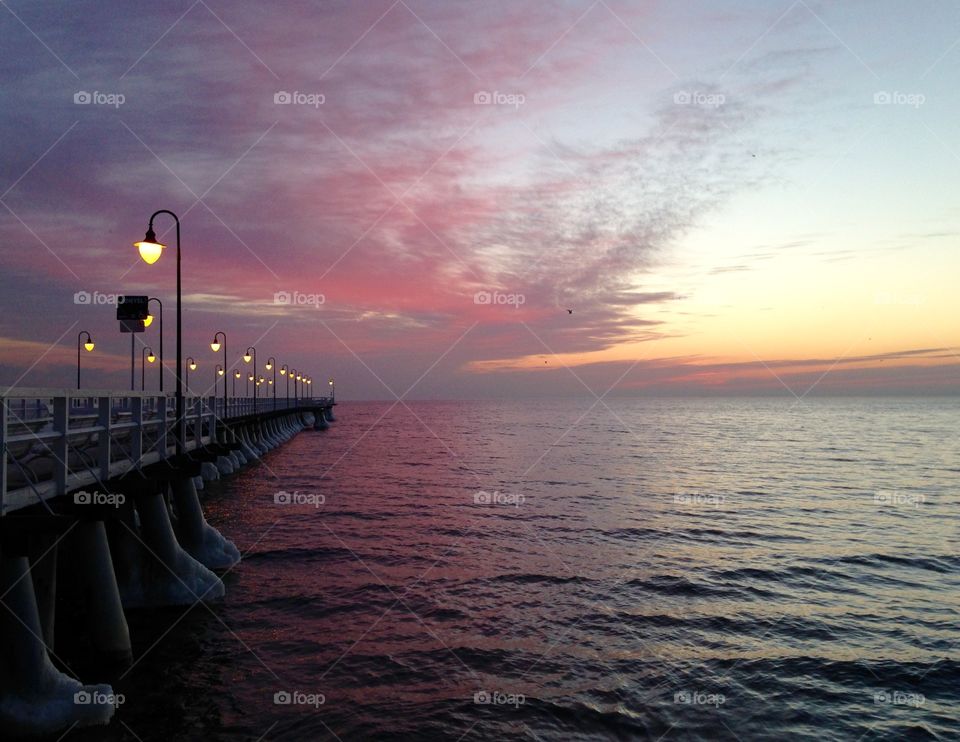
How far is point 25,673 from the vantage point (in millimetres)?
7957

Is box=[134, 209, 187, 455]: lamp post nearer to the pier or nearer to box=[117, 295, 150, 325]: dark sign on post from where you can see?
the pier

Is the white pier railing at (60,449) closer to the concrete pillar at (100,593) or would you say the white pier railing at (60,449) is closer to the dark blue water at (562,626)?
the concrete pillar at (100,593)

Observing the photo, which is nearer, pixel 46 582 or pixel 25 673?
pixel 25 673

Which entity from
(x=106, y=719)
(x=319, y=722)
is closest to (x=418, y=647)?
(x=319, y=722)

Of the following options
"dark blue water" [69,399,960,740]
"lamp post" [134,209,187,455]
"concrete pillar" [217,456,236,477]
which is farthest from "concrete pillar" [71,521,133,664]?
"concrete pillar" [217,456,236,477]

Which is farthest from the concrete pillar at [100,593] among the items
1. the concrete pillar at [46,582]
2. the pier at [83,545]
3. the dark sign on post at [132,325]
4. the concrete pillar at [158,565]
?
the dark sign on post at [132,325]

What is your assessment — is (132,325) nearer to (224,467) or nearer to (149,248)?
(224,467)

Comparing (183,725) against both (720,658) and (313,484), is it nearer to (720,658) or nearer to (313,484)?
(720,658)

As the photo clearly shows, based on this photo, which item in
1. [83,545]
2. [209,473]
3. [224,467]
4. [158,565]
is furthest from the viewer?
[224,467]

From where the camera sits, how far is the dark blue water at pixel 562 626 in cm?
1010

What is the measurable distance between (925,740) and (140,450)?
1370 centimetres

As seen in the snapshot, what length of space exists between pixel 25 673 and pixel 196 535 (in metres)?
9.10

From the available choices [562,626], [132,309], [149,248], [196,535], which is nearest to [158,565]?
[196,535]

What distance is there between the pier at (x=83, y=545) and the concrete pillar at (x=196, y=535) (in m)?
0.03
